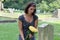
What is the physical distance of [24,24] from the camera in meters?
5.18

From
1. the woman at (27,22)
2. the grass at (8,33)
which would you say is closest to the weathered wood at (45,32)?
the woman at (27,22)

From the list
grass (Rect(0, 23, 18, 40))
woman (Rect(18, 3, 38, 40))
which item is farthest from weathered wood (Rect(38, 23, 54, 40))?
grass (Rect(0, 23, 18, 40))

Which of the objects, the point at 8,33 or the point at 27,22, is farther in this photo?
the point at 8,33

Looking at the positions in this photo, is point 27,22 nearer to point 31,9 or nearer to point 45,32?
point 31,9

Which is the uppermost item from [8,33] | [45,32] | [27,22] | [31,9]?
[31,9]

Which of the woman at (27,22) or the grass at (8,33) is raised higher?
the woman at (27,22)

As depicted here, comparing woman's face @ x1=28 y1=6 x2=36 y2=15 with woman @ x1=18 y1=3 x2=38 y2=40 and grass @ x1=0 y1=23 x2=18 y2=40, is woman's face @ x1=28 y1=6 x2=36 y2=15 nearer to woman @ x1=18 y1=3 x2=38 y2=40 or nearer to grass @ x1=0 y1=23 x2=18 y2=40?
woman @ x1=18 y1=3 x2=38 y2=40

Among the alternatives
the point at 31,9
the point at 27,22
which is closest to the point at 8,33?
the point at 27,22

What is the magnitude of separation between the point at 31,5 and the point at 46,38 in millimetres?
675

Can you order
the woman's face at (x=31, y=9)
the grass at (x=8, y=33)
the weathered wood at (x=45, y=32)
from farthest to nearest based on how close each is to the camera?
the grass at (x=8, y=33) < the woman's face at (x=31, y=9) < the weathered wood at (x=45, y=32)

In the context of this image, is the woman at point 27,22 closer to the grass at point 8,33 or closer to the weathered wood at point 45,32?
the weathered wood at point 45,32

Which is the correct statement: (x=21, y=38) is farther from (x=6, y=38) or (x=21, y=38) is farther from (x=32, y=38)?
(x=6, y=38)

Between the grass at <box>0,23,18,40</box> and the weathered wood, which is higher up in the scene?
the weathered wood

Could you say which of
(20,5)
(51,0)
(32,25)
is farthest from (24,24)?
(20,5)
